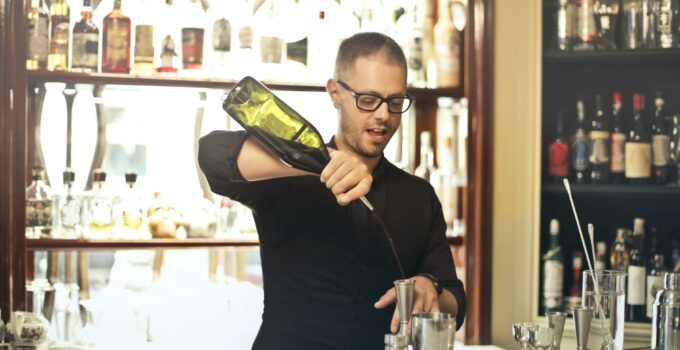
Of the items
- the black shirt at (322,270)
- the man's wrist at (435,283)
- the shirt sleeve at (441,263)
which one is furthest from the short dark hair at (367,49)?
the man's wrist at (435,283)

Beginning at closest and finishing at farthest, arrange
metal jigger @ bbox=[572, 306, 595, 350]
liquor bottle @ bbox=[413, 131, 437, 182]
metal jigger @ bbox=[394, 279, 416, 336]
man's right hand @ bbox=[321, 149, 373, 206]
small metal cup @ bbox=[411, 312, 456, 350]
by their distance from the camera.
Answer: small metal cup @ bbox=[411, 312, 456, 350] → metal jigger @ bbox=[394, 279, 416, 336] → metal jigger @ bbox=[572, 306, 595, 350] → man's right hand @ bbox=[321, 149, 373, 206] → liquor bottle @ bbox=[413, 131, 437, 182]

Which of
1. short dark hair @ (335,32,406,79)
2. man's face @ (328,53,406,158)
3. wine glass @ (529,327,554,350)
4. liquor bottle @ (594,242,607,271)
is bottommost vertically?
liquor bottle @ (594,242,607,271)

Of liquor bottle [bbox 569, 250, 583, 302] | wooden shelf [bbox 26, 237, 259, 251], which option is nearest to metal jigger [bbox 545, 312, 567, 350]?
wooden shelf [bbox 26, 237, 259, 251]

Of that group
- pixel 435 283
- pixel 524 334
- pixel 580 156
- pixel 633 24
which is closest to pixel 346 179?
pixel 524 334

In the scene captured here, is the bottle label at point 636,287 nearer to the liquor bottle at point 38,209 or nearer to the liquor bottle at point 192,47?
the liquor bottle at point 192,47

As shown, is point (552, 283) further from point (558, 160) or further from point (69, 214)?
point (69, 214)

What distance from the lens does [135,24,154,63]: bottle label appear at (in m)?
2.70

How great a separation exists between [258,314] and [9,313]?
70 cm

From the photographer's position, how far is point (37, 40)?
8.52 feet

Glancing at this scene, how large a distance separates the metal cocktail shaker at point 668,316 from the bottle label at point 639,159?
1.34m

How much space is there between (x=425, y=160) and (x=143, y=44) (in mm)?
921

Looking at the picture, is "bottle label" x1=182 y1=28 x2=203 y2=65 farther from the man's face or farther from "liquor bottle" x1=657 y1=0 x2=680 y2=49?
"liquor bottle" x1=657 y1=0 x2=680 y2=49

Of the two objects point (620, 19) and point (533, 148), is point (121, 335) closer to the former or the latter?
point (533, 148)

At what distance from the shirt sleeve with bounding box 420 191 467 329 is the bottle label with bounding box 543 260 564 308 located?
0.70 meters
